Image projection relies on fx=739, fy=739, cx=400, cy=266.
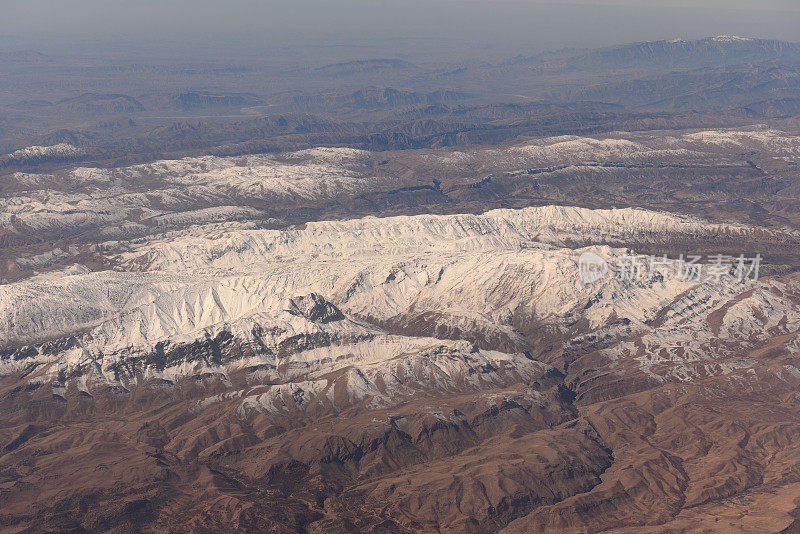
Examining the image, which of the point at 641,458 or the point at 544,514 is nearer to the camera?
the point at 544,514

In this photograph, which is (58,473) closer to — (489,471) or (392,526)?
(392,526)

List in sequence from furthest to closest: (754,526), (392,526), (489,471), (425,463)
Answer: (425,463) → (489,471) → (392,526) → (754,526)

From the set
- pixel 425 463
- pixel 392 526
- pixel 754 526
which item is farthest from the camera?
pixel 425 463

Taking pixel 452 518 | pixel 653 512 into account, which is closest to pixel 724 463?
pixel 653 512

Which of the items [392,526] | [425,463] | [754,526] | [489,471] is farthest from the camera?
[425,463]

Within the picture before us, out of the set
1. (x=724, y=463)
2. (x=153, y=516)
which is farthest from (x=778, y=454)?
(x=153, y=516)

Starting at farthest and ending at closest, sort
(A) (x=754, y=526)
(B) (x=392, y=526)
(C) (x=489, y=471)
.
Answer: (C) (x=489, y=471) → (B) (x=392, y=526) → (A) (x=754, y=526)

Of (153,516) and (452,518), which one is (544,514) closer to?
(452,518)

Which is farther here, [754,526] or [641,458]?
[641,458]
